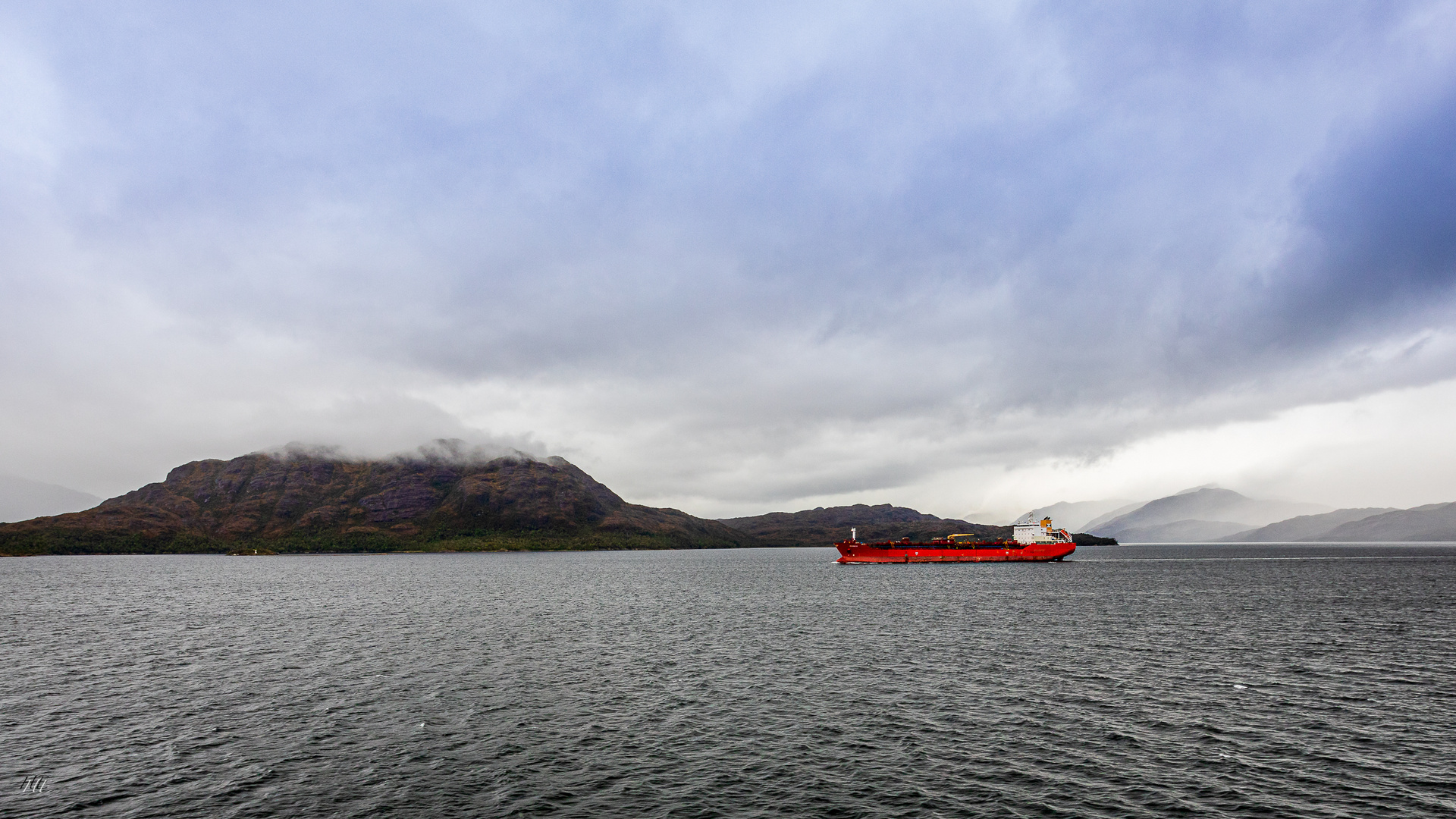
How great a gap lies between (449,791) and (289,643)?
187 ft

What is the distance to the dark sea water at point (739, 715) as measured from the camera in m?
32.2

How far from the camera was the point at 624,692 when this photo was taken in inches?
2067

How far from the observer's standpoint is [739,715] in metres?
45.9

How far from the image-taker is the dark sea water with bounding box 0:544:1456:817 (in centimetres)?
3219

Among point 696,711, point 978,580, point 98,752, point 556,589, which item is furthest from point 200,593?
point 978,580

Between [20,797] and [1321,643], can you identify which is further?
[1321,643]

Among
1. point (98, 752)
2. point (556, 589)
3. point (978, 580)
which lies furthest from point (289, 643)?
point (978, 580)

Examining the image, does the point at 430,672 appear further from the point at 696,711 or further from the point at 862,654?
the point at 862,654

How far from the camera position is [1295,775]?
111 ft

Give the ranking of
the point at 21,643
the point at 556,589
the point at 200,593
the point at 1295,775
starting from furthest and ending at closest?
the point at 556,589, the point at 200,593, the point at 21,643, the point at 1295,775

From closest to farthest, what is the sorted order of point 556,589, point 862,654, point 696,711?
point 696,711 < point 862,654 < point 556,589

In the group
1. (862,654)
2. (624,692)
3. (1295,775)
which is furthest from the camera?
(862,654)

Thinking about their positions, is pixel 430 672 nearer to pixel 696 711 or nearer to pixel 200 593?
pixel 696 711

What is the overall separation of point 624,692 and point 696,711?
8.17 meters
